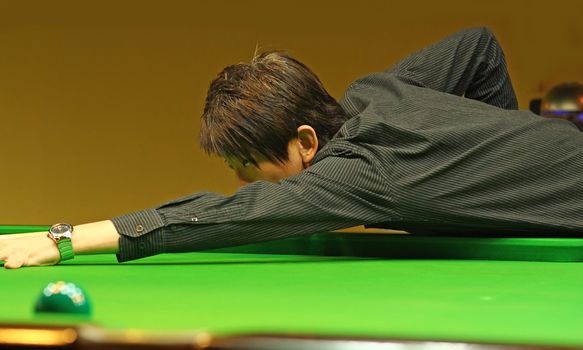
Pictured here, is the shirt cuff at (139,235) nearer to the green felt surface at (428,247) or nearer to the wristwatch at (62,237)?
the wristwatch at (62,237)

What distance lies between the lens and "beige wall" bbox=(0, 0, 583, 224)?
19.7ft

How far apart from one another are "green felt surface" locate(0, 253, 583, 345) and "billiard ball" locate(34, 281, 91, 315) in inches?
1.0

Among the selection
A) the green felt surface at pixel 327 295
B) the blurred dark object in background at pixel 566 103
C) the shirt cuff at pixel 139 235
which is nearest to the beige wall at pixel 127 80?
the blurred dark object in background at pixel 566 103

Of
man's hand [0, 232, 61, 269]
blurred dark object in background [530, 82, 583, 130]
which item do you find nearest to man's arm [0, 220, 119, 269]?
man's hand [0, 232, 61, 269]

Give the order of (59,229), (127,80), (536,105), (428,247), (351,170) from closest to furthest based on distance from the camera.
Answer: (59,229) < (351,170) < (428,247) < (536,105) < (127,80)

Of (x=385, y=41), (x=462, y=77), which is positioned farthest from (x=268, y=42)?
(x=462, y=77)

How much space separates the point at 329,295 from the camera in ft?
5.49

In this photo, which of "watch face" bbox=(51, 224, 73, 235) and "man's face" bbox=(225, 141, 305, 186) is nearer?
"watch face" bbox=(51, 224, 73, 235)

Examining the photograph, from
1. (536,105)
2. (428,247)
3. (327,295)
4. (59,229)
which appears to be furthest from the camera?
(536,105)

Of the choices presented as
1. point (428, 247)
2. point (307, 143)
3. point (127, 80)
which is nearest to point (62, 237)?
point (307, 143)

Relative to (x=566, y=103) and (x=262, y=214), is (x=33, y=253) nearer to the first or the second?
(x=262, y=214)

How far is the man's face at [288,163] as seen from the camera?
2.55m

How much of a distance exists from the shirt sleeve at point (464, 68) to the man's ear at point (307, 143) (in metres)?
0.45

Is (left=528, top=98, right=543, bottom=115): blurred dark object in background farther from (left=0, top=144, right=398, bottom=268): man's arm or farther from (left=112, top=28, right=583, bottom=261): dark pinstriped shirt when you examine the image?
(left=0, top=144, right=398, bottom=268): man's arm
